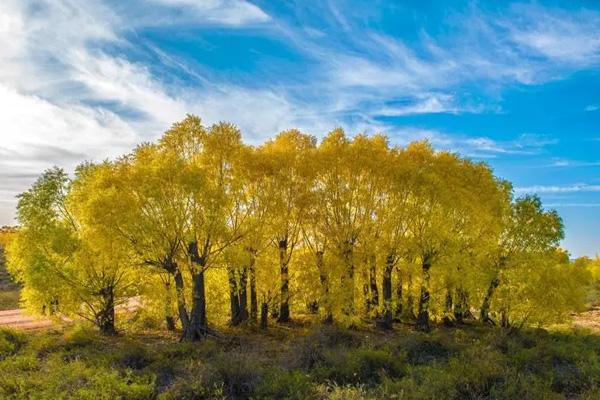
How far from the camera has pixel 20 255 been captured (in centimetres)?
2733

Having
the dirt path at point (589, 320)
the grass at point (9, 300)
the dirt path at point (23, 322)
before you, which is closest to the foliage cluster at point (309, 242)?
the dirt path at point (23, 322)

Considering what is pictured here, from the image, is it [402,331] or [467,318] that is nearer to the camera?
[402,331]

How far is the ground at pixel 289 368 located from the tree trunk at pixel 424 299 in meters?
5.10

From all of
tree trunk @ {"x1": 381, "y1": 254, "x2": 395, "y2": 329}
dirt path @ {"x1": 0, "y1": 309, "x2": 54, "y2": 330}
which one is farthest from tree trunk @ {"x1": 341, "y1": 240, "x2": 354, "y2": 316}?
dirt path @ {"x1": 0, "y1": 309, "x2": 54, "y2": 330}

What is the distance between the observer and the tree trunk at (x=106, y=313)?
1088 inches

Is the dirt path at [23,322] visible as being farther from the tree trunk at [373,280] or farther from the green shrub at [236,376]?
the tree trunk at [373,280]

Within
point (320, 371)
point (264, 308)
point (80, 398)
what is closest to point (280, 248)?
point (264, 308)

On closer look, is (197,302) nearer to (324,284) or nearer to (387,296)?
(324,284)

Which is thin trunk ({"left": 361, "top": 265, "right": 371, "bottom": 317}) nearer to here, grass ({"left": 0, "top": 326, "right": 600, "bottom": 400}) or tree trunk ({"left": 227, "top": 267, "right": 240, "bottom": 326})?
A: grass ({"left": 0, "top": 326, "right": 600, "bottom": 400})

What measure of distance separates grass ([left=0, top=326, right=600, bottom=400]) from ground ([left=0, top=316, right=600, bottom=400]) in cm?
5

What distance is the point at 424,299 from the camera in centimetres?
3178

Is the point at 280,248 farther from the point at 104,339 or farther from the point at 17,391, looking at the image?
the point at 17,391

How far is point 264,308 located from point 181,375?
12292mm

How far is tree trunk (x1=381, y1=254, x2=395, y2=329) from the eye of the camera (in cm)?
3022
